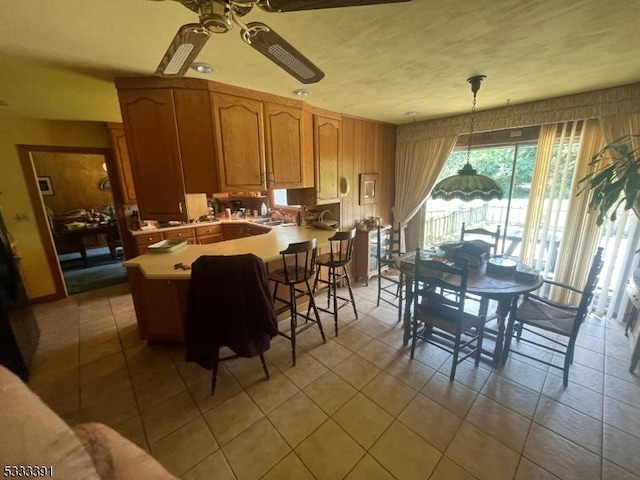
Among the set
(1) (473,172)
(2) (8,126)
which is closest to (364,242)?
(1) (473,172)

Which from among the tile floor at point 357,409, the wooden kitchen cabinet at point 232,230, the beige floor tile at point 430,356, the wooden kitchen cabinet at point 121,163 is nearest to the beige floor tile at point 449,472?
the tile floor at point 357,409

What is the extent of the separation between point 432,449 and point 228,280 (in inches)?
65.2

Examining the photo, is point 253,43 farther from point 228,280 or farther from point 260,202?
point 260,202

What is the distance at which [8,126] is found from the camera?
10.5ft

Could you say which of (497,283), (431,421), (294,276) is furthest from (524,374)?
(294,276)

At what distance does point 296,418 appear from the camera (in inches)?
70.1

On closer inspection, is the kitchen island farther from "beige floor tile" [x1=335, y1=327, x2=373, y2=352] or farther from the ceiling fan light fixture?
the ceiling fan light fixture

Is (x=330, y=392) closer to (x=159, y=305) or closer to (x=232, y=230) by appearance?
(x=159, y=305)

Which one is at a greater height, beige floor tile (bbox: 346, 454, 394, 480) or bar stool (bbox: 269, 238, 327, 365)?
bar stool (bbox: 269, 238, 327, 365)

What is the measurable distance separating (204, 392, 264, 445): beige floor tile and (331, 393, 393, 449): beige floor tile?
58 cm

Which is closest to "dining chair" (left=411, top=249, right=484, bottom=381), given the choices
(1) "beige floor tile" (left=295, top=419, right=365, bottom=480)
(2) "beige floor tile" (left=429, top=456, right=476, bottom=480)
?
(2) "beige floor tile" (left=429, top=456, right=476, bottom=480)

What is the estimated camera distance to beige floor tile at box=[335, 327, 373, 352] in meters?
A: 2.55

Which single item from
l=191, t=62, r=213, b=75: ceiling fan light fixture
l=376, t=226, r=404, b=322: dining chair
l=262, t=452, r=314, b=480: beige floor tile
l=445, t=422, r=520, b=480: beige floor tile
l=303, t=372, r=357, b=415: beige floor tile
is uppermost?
l=191, t=62, r=213, b=75: ceiling fan light fixture

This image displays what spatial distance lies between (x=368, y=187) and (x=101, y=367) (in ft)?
Result: 12.4
